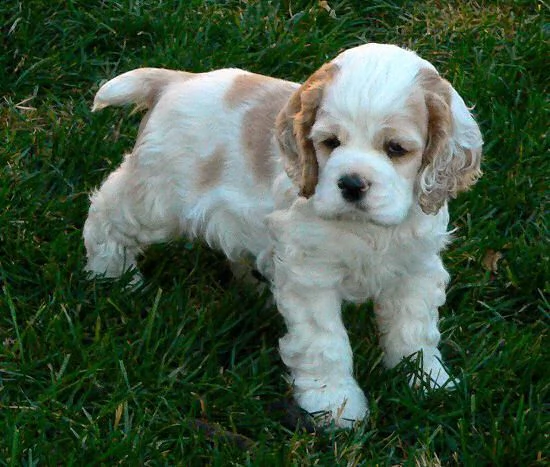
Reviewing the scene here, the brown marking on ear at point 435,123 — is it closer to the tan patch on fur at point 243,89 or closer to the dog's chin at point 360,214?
the dog's chin at point 360,214

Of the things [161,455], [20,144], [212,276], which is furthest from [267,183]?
[20,144]

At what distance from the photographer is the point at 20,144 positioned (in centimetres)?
615

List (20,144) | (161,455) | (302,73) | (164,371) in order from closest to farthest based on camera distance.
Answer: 1. (161,455)
2. (164,371)
3. (20,144)
4. (302,73)

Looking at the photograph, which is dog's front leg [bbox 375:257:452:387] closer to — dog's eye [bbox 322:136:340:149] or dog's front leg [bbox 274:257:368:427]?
dog's front leg [bbox 274:257:368:427]

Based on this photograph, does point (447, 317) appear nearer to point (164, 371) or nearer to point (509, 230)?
point (509, 230)

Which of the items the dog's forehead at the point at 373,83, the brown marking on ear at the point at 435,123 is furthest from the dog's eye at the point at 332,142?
the brown marking on ear at the point at 435,123

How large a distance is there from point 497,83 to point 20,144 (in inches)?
103

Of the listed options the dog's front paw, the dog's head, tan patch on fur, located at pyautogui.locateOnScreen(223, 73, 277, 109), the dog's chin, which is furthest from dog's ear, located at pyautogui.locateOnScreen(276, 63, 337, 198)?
the dog's front paw

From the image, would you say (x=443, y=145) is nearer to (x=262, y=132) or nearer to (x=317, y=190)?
(x=317, y=190)

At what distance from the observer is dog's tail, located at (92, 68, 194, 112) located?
527 cm

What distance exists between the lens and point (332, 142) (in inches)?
169

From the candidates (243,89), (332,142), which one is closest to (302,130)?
(332,142)

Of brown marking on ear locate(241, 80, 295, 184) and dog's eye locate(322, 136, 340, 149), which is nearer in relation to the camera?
dog's eye locate(322, 136, 340, 149)

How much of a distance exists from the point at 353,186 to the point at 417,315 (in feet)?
3.04
